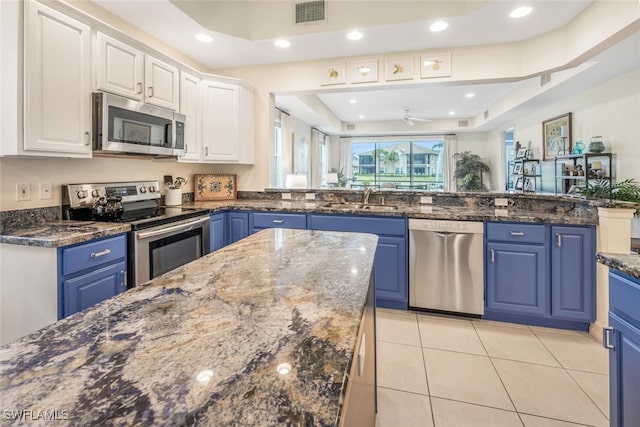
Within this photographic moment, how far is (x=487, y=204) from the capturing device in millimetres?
3260

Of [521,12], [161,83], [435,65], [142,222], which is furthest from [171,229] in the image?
[521,12]

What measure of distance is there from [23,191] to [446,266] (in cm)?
313

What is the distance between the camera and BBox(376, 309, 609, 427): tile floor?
5.57 feet

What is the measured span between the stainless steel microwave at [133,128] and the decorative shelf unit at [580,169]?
Answer: 14.7 ft

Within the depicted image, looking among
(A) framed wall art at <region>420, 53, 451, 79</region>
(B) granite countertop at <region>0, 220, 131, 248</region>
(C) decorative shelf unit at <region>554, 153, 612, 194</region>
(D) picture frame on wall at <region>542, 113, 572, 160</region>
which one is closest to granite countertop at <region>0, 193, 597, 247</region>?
(B) granite countertop at <region>0, 220, 131, 248</region>

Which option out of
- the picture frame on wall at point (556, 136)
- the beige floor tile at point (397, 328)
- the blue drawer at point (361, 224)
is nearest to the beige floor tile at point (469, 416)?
the beige floor tile at point (397, 328)

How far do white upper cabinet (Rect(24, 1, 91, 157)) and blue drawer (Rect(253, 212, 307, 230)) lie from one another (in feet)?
5.05

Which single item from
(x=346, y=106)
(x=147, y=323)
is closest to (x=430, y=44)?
(x=147, y=323)

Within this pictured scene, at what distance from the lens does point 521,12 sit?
102 inches

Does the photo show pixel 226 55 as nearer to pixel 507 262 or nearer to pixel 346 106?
pixel 507 262

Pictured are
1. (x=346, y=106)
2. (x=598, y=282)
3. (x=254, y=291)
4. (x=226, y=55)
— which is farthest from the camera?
(x=346, y=106)

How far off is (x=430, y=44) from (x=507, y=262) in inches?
85.2

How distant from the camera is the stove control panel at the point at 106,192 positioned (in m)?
2.36

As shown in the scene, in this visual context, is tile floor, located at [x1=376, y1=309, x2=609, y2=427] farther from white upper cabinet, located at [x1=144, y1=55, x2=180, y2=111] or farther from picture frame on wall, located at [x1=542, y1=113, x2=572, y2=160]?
picture frame on wall, located at [x1=542, y1=113, x2=572, y2=160]
